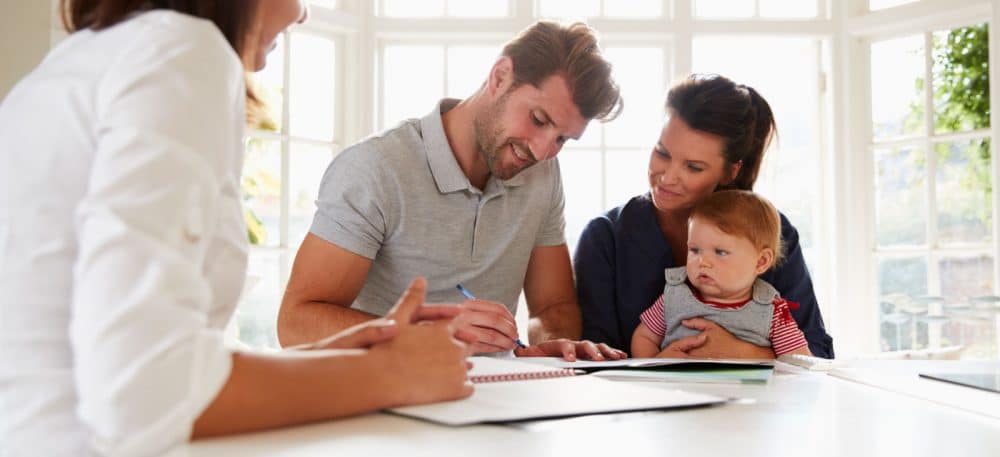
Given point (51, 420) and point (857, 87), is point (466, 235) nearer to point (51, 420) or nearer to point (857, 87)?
point (51, 420)

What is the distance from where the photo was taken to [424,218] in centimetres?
211

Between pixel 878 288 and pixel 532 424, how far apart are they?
382 centimetres

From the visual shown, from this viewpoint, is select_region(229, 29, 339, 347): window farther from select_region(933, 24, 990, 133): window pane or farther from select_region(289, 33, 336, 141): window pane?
select_region(933, 24, 990, 133): window pane

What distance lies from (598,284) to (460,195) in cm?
42

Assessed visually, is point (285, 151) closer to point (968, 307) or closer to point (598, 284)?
point (598, 284)

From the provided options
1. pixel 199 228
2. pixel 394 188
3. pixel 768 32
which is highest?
pixel 768 32

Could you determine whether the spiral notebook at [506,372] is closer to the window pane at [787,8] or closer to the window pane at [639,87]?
the window pane at [639,87]

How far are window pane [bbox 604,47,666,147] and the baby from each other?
223 cm

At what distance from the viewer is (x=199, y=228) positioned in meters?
0.75

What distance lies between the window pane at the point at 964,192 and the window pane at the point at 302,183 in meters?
2.78

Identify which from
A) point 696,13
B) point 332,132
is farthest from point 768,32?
point 332,132

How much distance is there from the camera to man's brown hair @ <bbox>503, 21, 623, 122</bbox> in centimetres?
212

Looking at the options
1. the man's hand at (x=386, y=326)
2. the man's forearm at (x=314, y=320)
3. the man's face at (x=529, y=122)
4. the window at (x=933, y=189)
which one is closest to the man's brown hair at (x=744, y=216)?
the man's face at (x=529, y=122)

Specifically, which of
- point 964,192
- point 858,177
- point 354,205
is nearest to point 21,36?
point 354,205
